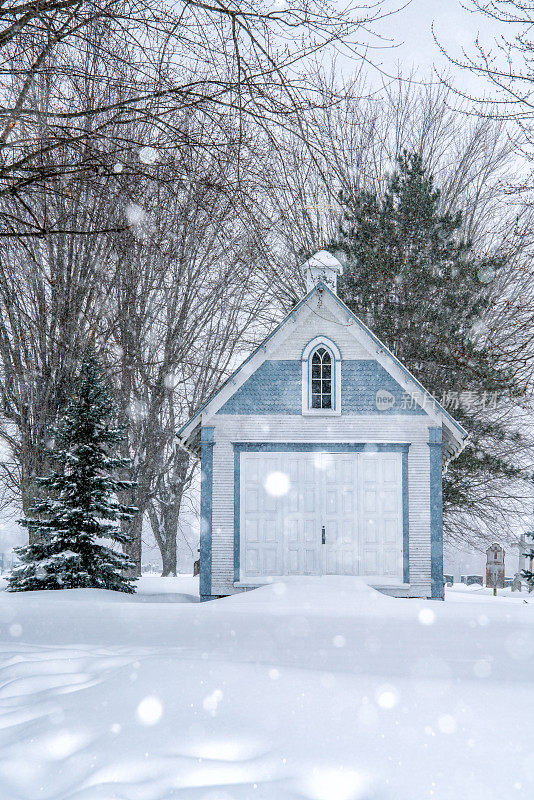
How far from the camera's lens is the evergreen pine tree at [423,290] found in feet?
73.9

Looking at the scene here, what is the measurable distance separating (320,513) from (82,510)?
15.7 feet

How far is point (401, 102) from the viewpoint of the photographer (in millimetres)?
26812

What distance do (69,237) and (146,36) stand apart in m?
11.5

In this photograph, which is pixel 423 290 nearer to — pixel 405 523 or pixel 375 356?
pixel 375 356

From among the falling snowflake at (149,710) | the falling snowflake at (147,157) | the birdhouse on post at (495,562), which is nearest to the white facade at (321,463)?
the falling snowflake at (147,157)

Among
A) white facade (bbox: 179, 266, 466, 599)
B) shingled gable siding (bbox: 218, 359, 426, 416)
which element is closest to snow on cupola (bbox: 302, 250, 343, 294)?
white facade (bbox: 179, 266, 466, 599)

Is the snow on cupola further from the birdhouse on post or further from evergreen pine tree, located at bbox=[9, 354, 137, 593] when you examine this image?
the birdhouse on post

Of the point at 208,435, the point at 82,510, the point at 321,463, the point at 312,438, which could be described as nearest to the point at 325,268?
the point at 312,438

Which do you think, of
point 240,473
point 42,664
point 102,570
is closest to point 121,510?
point 102,570

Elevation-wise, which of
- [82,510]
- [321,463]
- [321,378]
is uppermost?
[321,378]

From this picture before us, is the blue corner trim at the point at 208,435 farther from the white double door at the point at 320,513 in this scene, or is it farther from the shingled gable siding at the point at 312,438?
the white double door at the point at 320,513

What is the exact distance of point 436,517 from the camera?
15.0m

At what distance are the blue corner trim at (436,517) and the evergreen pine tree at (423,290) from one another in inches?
288

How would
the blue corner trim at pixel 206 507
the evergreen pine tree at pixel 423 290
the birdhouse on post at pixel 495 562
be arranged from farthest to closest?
1. the birdhouse on post at pixel 495 562
2. the evergreen pine tree at pixel 423 290
3. the blue corner trim at pixel 206 507
